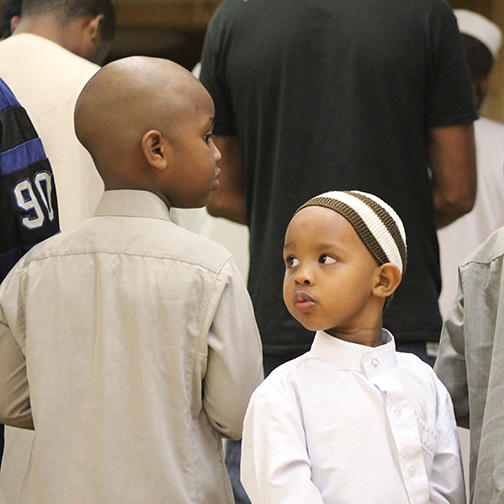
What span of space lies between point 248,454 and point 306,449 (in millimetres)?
96

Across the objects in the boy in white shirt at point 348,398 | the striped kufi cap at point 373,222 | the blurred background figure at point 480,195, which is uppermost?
the striped kufi cap at point 373,222

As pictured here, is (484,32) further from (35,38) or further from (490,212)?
(35,38)

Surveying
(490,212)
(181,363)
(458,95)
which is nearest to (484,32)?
(490,212)

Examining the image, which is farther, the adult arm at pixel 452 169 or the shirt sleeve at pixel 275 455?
the adult arm at pixel 452 169

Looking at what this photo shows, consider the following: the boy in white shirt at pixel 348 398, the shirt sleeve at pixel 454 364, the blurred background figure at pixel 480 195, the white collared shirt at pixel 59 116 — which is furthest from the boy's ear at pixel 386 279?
the blurred background figure at pixel 480 195

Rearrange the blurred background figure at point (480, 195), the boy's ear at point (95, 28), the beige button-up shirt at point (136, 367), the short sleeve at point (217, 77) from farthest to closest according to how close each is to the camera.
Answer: the blurred background figure at point (480, 195) < the boy's ear at point (95, 28) < the short sleeve at point (217, 77) < the beige button-up shirt at point (136, 367)

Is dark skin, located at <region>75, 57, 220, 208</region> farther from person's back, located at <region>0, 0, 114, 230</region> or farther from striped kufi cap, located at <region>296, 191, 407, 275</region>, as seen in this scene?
person's back, located at <region>0, 0, 114, 230</region>

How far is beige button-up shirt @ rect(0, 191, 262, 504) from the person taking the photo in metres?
2.06

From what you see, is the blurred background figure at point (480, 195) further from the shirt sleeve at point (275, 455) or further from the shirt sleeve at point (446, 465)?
the shirt sleeve at point (275, 455)

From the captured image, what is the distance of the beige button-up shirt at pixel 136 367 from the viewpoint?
2.06m

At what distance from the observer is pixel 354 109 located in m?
2.65

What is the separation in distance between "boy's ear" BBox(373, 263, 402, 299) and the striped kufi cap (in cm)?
1

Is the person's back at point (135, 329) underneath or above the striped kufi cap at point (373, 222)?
underneath

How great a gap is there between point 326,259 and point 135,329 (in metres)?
0.39
